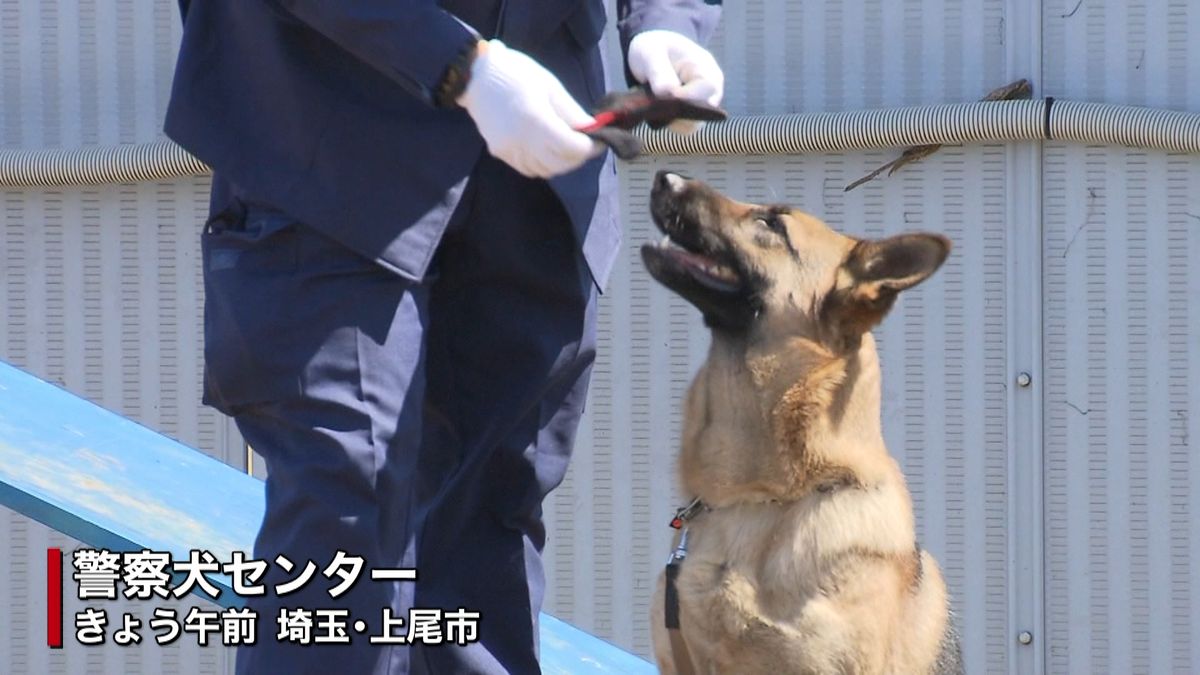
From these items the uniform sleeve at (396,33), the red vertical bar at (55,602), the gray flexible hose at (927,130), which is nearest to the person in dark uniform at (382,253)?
the uniform sleeve at (396,33)

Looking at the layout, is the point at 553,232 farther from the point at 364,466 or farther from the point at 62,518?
the point at 62,518

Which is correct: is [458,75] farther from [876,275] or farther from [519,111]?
[876,275]

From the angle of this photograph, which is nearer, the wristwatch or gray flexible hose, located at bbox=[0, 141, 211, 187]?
the wristwatch

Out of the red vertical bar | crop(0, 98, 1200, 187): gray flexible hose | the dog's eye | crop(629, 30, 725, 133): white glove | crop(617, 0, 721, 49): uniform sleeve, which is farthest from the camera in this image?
crop(0, 98, 1200, 187): gray flexible hose

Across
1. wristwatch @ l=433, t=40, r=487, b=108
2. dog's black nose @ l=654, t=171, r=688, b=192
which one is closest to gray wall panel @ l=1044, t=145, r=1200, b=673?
dog's black nose @ l=654, t=171, r=688, b=192

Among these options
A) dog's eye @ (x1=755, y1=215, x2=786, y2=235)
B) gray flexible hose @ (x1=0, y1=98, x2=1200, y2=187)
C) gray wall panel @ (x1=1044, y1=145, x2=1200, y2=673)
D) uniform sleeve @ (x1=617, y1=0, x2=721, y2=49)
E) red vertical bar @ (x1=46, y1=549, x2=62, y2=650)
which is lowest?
red vertical bar @ (x1=46, y1=549, x2=62, y2=650)

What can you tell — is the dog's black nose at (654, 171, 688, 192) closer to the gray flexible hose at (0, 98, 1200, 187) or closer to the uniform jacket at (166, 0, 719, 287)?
the uniform jacket at (166, 0, 719, 287)

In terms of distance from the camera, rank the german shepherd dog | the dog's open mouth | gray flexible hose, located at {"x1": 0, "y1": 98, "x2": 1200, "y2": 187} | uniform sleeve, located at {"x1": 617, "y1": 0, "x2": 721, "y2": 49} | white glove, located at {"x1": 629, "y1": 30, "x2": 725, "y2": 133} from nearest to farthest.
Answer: white glove, located at {"x1": 629, "y1": 30, "x2": 725, "y2": 133} → uniform sleeve, located at {"x1": 617, "y1": 0, "x2": 721, "y2": 49} → the german shepherd dog → the dog's open mouth → gray flexible hose, located at {"x1": 0, "y1": 98, "x2": 1200, "y2": 187}

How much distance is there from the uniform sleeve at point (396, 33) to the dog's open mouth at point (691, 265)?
75 cm

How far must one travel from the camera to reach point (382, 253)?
166 cm

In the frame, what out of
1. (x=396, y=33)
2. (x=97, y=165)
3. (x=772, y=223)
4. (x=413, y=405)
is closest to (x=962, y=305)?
(x=772, y=223)

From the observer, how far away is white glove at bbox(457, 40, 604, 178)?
5.25 feet

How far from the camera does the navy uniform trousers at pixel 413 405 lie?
1.63 metres

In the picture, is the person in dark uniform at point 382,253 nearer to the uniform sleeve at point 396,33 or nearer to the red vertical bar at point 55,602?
the uniform sleeve at point 396,33
